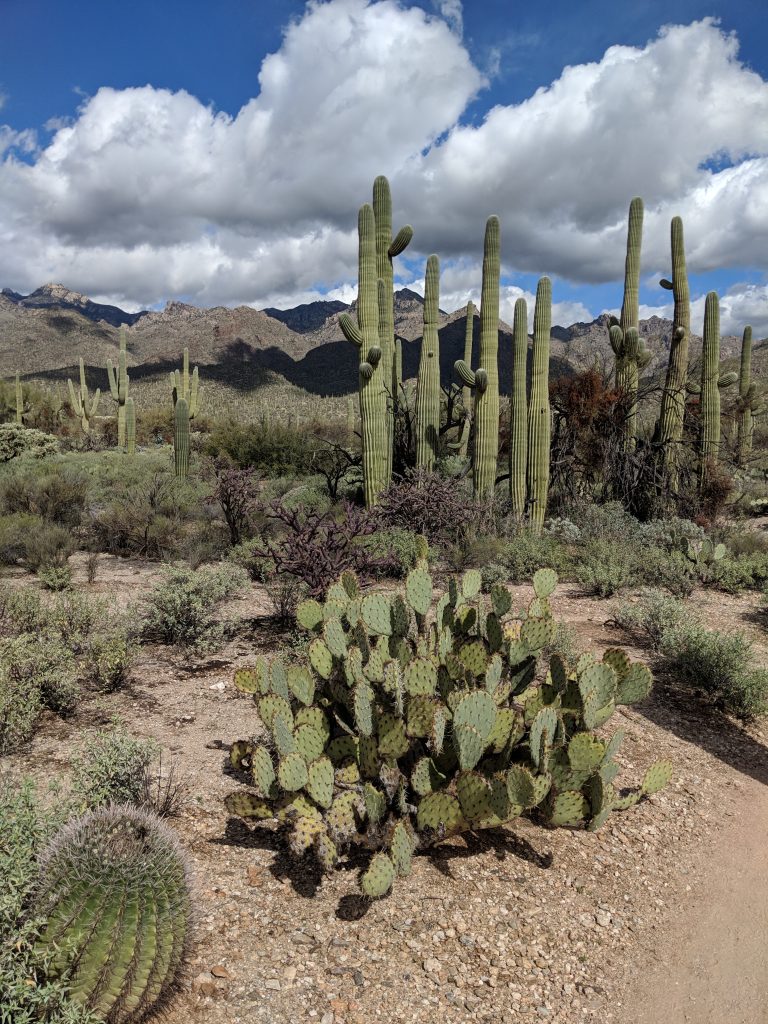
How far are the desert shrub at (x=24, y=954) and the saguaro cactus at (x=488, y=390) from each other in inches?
460

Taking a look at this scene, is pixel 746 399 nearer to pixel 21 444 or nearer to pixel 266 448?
pixel 266 448

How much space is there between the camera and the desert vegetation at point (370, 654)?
2826mm

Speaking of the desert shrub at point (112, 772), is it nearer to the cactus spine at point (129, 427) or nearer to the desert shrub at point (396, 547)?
the desert shrub at point (396, 547)

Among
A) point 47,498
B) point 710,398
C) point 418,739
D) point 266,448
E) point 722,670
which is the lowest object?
point 722,670

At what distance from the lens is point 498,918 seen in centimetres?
342

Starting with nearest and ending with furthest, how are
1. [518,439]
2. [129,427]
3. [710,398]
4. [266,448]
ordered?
[518,439], [710,398], [266,448], [129,427]

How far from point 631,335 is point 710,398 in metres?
3.02

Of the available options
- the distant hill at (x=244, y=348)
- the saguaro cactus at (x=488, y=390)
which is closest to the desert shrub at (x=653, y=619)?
the saguaro cactus at (x=488, y=390)

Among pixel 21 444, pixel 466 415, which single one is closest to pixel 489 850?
pixel 466 415

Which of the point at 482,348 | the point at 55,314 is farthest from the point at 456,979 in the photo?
the point at 55,314

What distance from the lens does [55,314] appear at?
103 m

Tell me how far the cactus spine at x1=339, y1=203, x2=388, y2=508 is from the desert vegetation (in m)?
0.06

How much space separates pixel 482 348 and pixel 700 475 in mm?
5681

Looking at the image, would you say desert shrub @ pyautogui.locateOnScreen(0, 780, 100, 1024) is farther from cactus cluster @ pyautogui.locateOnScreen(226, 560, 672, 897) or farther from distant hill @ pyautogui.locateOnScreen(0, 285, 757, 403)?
distant hill @ pyautogui.locateOnScreen(0, 285, 757, 403)
